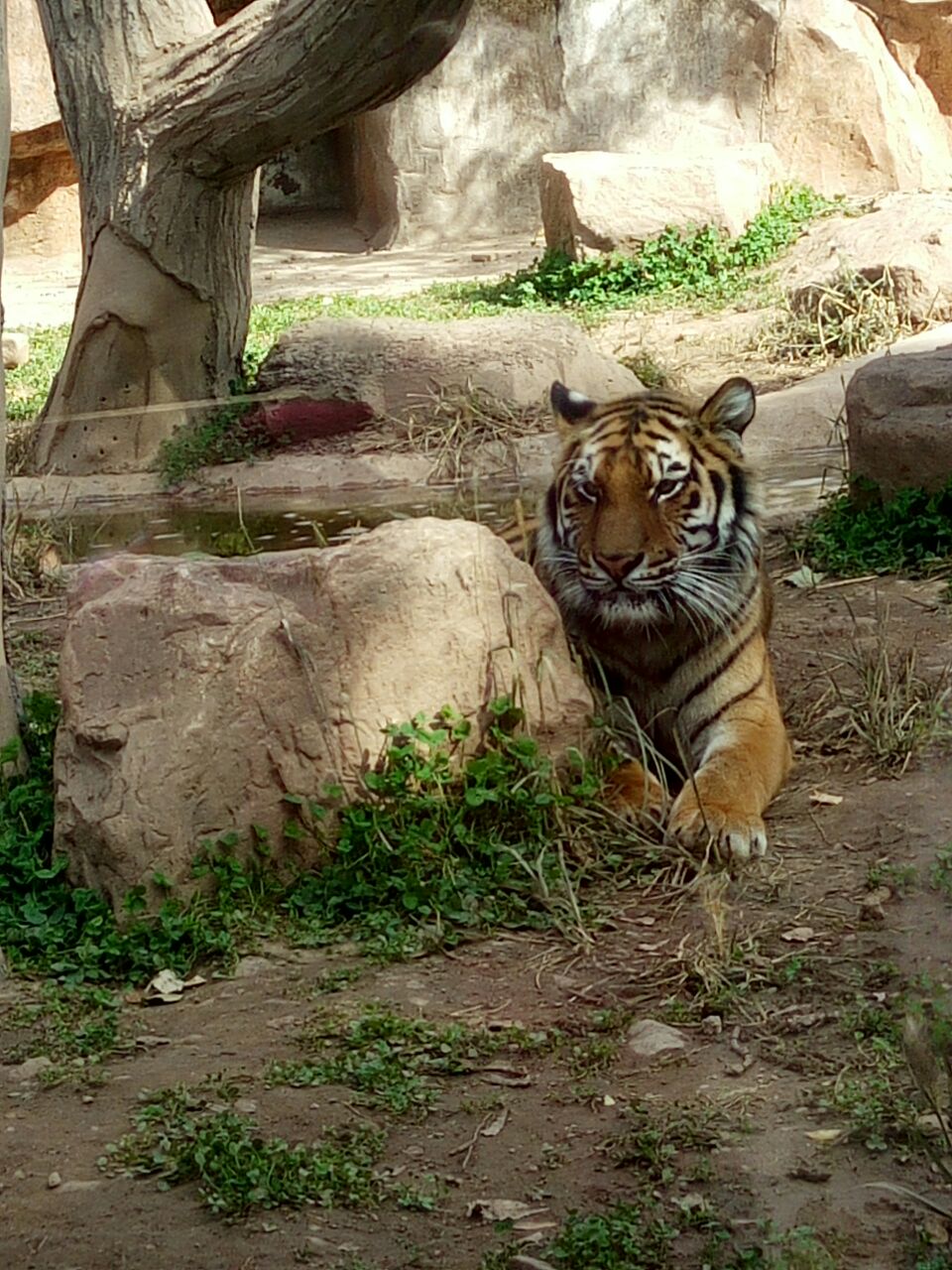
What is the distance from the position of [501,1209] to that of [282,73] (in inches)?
271

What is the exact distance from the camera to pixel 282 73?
8.70 metres

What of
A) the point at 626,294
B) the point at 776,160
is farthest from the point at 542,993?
the point at 776,160

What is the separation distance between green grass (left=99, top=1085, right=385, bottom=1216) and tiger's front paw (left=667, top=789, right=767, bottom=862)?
1393 mm

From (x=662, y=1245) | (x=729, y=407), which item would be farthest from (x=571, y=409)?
(x=662, y=1245)

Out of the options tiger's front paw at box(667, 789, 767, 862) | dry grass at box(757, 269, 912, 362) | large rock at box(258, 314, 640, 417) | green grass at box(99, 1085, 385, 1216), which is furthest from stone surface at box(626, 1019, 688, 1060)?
dry grass at box(757, 269, 912, 362)

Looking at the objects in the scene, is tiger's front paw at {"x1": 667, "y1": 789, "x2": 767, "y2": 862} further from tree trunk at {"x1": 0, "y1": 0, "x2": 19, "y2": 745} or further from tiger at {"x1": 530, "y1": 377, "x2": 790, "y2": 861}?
tree trunk at {"x1": 0, "y1": 0, "x2": 19, "y2": 745}

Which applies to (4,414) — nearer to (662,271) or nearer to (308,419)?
(308,419)

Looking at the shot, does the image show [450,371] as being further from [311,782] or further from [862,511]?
[311,782]

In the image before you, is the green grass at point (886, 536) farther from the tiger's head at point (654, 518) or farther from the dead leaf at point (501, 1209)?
the dead leaf at point (501, 1209)

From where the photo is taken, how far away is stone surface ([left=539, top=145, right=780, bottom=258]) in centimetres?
1380

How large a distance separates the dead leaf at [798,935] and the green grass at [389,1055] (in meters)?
0.64

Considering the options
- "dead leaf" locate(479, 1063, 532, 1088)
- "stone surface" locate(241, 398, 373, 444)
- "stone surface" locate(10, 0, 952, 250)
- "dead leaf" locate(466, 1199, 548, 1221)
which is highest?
"stone surface" locate(10, 0, 952, 250)

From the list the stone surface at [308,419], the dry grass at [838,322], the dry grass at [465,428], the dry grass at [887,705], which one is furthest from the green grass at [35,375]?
the dry grass at [887,705]

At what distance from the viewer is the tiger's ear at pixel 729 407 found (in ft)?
16.4
